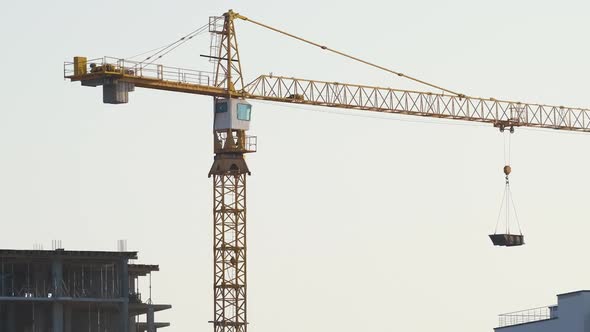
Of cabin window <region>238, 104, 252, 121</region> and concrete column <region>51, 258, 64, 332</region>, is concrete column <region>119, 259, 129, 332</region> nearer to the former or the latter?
concrete column <region>51, 258, 64, 332</region>

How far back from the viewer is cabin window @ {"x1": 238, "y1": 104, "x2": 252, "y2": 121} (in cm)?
15888

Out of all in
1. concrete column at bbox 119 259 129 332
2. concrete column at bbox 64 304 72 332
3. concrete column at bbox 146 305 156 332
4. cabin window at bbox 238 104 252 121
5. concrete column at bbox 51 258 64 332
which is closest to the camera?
concrete column at bbox 51 258 64 332

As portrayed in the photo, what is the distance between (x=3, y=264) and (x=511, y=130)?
57.4 metres

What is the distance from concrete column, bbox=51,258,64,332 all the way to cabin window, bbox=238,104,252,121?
23469 millimetres

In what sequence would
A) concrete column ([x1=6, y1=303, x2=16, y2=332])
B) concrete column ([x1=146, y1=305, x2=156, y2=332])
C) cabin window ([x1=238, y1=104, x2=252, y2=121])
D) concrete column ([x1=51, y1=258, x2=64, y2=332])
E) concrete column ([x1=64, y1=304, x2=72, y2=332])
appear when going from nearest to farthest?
1. concrete column ([x1=51, y1=258, x2=64, y2=332])
2. concrete column ([x1=6, y1=303, x2=16, y2=332])
3. concrete column ([x1=64, y1=304, x2=72, y2=332])
4. concrete column ([x1=146, y1=305, x2=156, y2=332])
5. cabin window ([x1=238, y1=104, x2=252, y2=121])

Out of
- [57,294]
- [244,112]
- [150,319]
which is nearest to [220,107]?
[244,112]

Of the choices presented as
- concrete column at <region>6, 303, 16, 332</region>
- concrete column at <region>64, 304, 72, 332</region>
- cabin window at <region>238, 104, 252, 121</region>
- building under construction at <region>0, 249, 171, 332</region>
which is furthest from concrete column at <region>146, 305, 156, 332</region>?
cabin window at <region>238, 104, 252, 121</region>

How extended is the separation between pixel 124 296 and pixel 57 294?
5867 millimetres

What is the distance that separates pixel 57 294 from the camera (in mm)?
143125

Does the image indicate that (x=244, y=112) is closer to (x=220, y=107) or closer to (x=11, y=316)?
(x=220, y=107)

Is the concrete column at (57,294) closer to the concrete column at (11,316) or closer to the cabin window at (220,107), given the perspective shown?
the concrete column at (11,316)

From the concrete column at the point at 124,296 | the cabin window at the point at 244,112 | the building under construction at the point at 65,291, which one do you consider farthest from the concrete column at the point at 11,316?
the cabin window at the point at 244,112

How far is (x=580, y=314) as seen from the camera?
13300 centimetres

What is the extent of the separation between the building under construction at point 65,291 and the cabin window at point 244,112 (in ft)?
58.6
